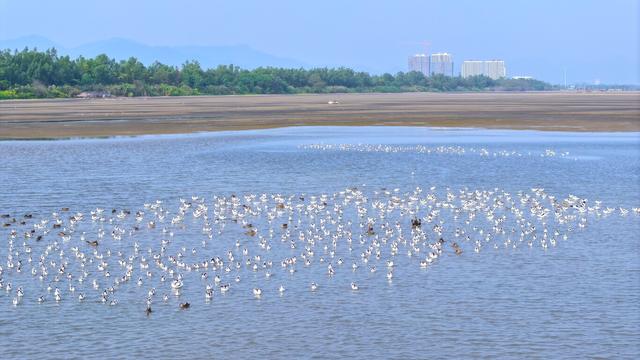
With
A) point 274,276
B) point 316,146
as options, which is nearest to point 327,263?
point 274,276

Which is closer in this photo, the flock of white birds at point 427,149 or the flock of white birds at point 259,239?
the flock of white birds at point 259,239

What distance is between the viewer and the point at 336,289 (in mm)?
26016

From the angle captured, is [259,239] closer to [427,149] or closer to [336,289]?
[336,289]

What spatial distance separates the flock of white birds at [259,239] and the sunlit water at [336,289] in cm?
16

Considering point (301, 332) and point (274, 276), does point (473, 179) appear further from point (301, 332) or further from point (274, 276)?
point (301, 332)

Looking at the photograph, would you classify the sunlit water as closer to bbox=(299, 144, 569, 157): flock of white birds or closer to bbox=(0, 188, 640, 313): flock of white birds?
bbox=(0, 188, 640, 313): flock of white birds

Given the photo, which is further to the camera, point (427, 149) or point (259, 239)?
point (427, 149)

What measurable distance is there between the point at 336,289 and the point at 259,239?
23.7 feet

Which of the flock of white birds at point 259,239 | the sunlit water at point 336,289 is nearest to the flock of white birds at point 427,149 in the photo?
the sunlit water at point 336,289

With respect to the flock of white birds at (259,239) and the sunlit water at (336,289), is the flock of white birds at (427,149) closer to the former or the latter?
the sunlit water at (336,289)

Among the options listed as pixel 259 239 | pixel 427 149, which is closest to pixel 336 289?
pixel 259 239

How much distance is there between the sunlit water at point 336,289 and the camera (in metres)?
21.3

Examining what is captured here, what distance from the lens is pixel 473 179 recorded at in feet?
158

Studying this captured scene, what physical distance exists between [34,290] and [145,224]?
9.53 meters
